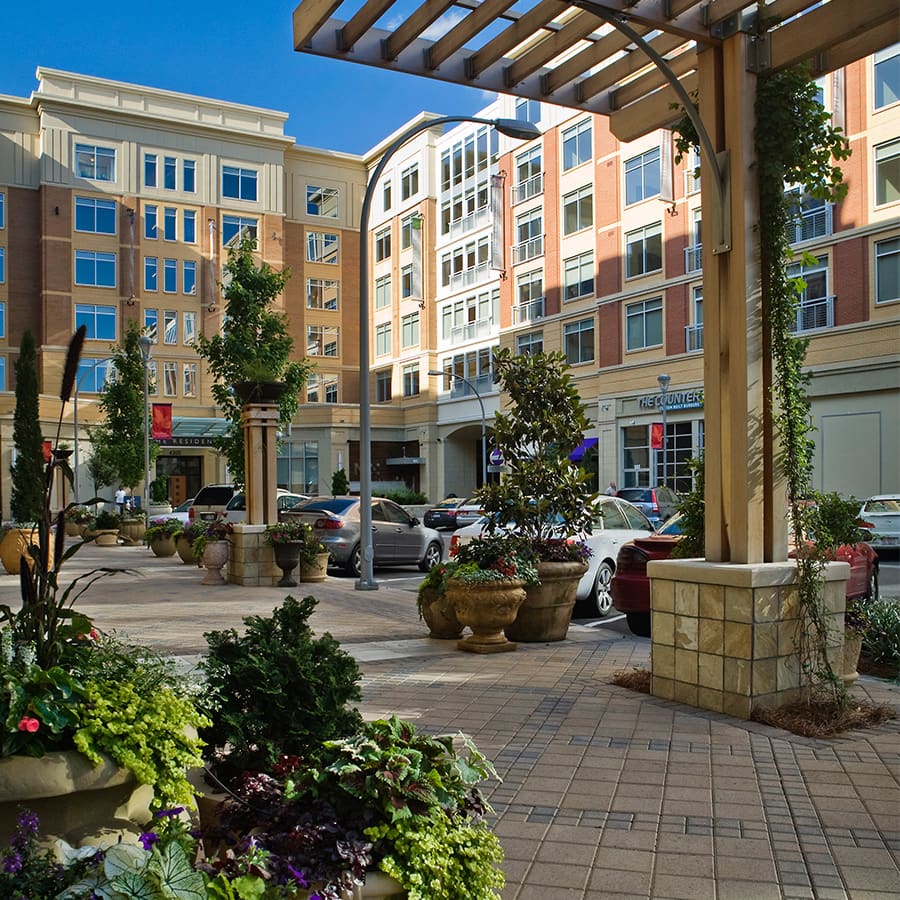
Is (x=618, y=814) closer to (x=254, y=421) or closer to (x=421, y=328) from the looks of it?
(x=254, y=421)

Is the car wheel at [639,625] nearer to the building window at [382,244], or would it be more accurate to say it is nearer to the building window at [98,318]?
the building window at [98,318]

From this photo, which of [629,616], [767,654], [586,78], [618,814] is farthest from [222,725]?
[629,616]

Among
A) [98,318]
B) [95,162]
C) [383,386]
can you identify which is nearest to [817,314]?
[383,386]

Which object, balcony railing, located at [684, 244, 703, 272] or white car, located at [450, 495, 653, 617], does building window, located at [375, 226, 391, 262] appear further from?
white car, located at [450, 495, 653, 617]

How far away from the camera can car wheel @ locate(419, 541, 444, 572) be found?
793 inches

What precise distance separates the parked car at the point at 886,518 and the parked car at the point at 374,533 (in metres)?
10.7

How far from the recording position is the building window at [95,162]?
5066cm

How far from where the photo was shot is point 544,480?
10.3 metres

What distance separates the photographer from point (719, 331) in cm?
697

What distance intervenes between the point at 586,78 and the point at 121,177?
4891 cm

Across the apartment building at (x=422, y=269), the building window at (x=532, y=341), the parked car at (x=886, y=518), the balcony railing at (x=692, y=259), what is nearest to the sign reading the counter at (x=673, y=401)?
the apartment building at (x=422, y=269)

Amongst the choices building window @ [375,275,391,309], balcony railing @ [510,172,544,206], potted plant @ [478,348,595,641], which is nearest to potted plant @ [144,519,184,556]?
potted plant @ [478,348,595,641]

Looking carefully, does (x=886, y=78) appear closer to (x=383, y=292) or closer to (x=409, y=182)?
(x=409, y=182)

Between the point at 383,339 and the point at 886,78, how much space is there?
3634cm
